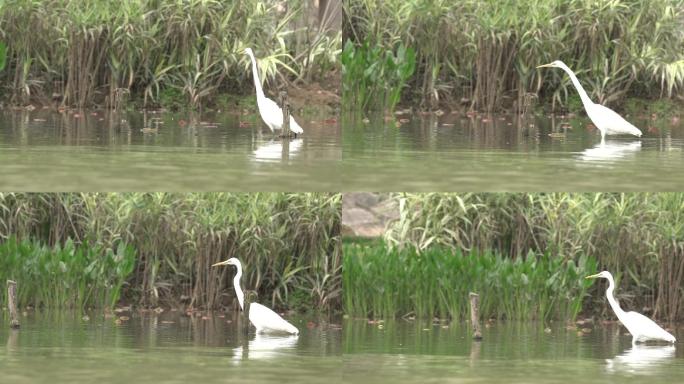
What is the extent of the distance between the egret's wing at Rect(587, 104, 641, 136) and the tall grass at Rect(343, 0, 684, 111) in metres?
2.42

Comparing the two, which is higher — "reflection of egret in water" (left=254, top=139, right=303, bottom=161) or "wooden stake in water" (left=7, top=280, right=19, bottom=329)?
"reflection of egret in water" (left=254, top=139, right=303, bottom=161)

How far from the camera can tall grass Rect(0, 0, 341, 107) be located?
14.7 meters

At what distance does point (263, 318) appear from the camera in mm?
10992

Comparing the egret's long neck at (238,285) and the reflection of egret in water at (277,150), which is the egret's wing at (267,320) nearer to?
the egret's long neck at (238,285)

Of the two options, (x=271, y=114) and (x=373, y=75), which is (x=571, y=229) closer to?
(x=271, y=114)

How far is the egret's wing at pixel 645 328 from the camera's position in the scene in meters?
10.8

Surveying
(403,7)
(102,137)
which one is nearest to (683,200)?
(403,7)

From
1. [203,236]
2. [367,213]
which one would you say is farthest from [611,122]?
[203,236]

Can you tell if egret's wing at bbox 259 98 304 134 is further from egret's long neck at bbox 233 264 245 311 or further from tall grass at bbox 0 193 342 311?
egret's long neck at bbox 233 264 245 311

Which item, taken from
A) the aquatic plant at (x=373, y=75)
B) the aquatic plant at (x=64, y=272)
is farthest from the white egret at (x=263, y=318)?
the aquatic plant at (x=373, y=75)

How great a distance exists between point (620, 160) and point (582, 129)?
2665mm

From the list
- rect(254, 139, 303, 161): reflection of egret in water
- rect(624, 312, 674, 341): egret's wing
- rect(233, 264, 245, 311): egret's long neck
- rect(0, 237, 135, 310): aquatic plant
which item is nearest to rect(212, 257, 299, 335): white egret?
rect(233, 264, 245, 311): egret's long neck

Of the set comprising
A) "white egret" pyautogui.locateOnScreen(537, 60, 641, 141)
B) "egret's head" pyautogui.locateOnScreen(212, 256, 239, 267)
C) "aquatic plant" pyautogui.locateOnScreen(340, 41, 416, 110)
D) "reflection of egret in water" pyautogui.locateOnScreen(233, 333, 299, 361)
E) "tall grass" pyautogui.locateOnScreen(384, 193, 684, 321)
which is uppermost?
"aquatic plant" pyautogui.locateOnScreen(340, 41, 416, 110)

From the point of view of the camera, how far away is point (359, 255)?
11617mm
